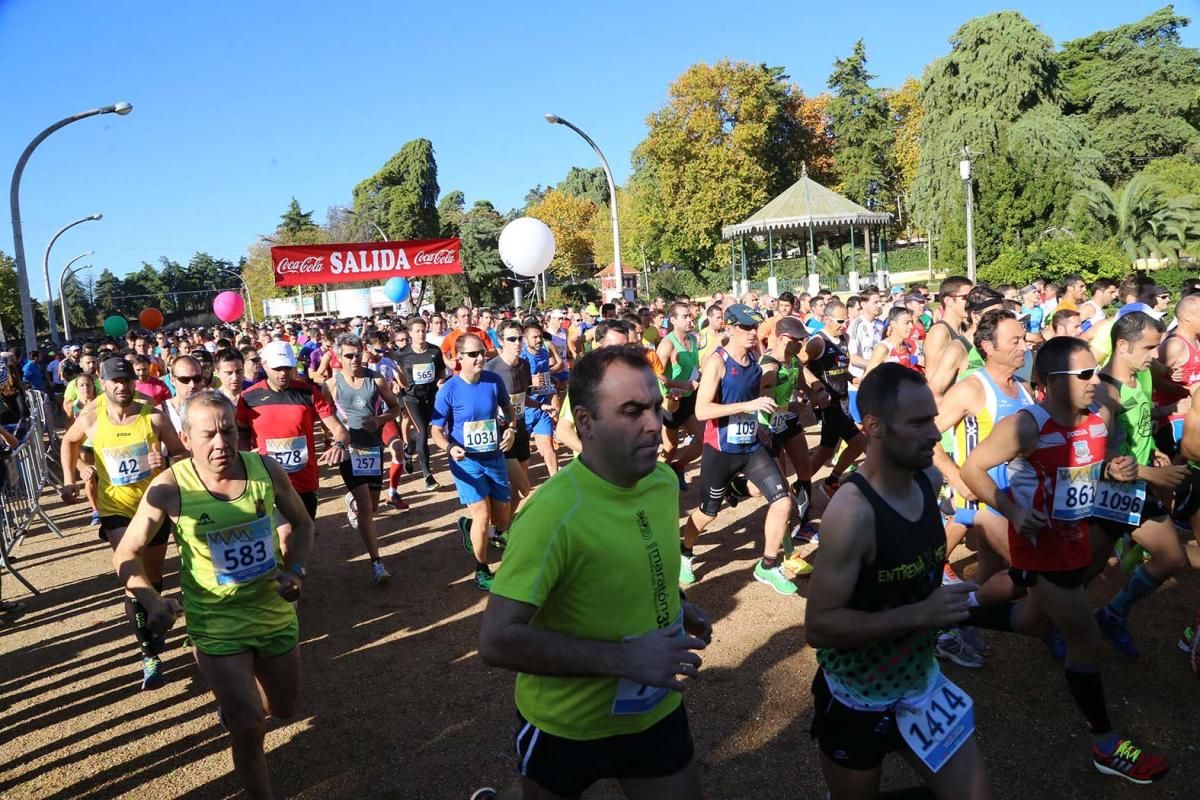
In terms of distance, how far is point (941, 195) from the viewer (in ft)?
130

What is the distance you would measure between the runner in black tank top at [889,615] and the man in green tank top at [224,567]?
7.69ft

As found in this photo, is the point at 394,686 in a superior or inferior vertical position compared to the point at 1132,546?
inferior

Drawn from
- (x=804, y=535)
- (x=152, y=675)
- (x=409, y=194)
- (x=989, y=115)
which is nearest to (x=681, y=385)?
(x=804, y=535)

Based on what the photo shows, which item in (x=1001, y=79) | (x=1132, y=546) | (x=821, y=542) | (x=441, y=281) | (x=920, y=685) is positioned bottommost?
(x=1132, y=546)

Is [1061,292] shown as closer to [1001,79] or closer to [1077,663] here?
[1077,663]

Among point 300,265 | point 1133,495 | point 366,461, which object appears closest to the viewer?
point 1133,495

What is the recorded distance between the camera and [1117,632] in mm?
4727

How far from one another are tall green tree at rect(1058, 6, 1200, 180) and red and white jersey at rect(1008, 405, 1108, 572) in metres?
50.8

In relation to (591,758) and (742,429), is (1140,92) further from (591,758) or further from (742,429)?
(591,758)

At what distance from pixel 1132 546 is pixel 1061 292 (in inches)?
337

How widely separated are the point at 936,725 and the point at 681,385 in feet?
20.9

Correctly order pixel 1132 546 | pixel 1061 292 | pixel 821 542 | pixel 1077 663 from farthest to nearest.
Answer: pixel 1061 292
pixel 1132 546
pixel 1077 663
pixel 821 542

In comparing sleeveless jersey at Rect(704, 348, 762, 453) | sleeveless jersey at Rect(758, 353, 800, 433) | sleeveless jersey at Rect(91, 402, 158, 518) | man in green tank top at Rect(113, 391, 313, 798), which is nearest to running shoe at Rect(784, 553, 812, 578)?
sleeveless jersey at Rect(704, 348, 762, 453)

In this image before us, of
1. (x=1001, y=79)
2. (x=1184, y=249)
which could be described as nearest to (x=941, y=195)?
(x=1001, y=79)
